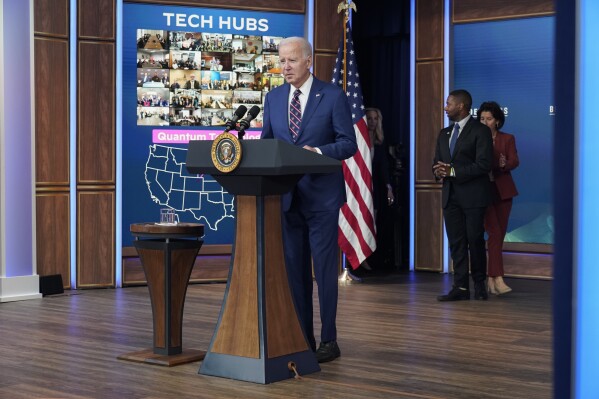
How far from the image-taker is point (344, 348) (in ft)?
16.5

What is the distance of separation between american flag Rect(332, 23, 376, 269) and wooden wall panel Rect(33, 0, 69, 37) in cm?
256

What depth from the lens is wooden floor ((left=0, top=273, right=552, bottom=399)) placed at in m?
4.00

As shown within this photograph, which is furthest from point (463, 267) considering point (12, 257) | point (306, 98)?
point (12, 257)

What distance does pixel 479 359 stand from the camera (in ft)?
15.5

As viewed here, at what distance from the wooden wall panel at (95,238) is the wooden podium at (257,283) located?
3.94 m

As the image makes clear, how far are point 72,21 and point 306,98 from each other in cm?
384

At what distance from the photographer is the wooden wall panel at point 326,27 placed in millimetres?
8742

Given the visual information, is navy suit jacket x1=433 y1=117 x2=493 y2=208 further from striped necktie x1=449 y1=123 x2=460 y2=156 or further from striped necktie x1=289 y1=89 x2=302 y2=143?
striped necktie x1=289 y1=89 x2=302 y2=143

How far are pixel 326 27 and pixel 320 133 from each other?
441 cm

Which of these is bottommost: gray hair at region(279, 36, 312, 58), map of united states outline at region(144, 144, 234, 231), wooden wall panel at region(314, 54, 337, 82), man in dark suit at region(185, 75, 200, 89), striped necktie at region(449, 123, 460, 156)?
map of united states outline at region(144, 144, 234, 231)

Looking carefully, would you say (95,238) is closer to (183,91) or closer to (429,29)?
(183,91)

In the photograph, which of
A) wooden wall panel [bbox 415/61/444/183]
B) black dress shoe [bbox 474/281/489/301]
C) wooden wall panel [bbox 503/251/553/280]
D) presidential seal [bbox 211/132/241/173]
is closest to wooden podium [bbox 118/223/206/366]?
presidential seal [bbox 211/132/241/173]

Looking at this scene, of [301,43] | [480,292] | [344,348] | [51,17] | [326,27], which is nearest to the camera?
[301,43]

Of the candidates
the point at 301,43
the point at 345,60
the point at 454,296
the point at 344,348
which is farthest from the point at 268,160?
the point at 345,60
